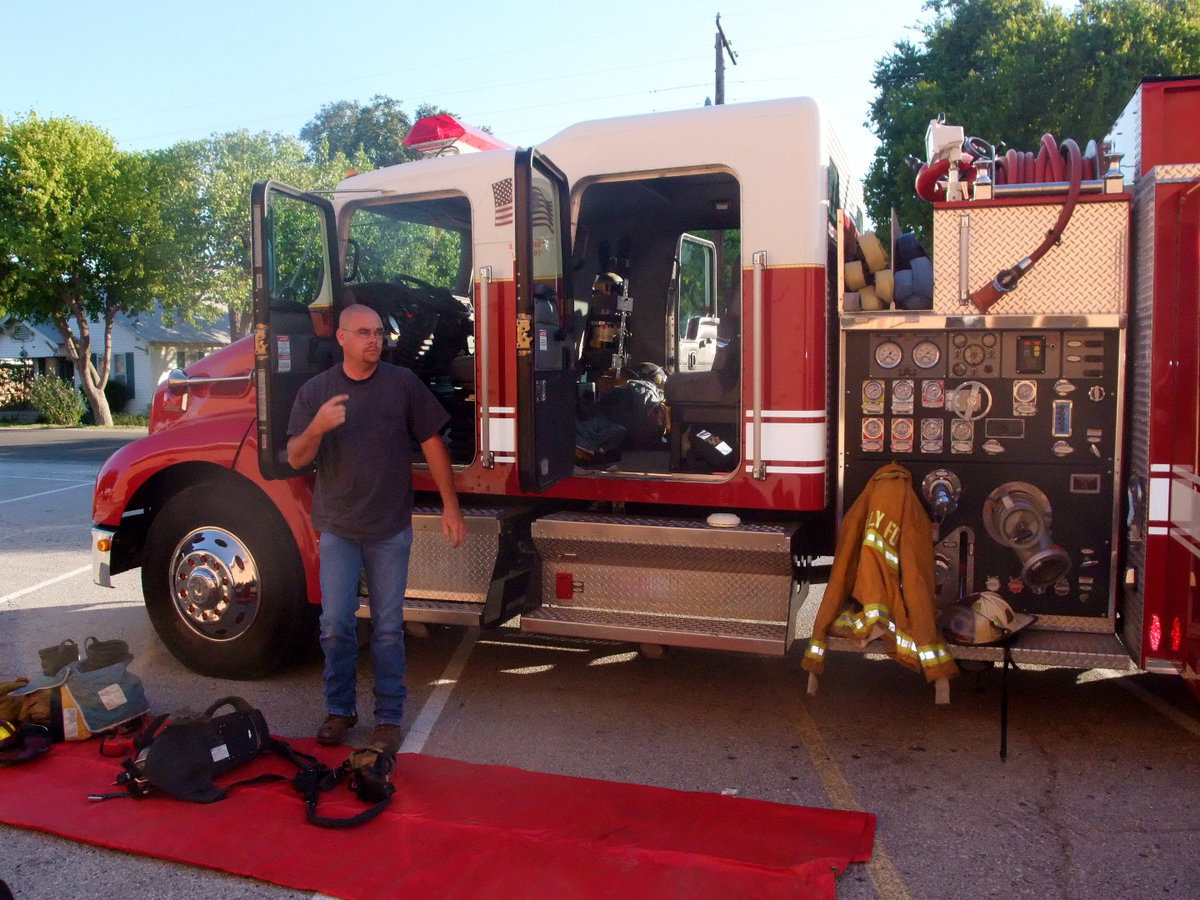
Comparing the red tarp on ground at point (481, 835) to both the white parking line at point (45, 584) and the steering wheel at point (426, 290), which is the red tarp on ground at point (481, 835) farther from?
the white parking line at point (45, 584)

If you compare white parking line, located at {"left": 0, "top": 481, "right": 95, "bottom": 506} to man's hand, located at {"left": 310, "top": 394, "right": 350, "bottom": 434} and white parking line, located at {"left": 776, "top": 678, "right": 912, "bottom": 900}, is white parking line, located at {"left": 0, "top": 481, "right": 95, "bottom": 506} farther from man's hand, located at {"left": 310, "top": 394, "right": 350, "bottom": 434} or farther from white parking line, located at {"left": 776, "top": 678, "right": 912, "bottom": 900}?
white parking line, located at {"left": 776, "top": 678, "right": 912, "bottom": 900}

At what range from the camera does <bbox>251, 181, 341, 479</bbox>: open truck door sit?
4699mm

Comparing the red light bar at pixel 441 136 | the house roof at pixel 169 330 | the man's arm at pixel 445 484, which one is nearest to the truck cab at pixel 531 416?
the red light bar at pixel 441 136

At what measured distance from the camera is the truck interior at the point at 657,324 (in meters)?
5.16

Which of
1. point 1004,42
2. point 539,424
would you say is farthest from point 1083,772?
point 1004,42

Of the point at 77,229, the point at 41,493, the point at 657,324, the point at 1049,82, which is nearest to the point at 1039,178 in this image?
the point at 657,324

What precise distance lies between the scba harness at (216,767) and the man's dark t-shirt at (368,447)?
2.98ft

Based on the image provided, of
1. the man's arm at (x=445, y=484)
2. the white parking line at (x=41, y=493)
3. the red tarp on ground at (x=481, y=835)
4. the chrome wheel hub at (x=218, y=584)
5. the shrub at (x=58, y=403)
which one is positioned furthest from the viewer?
the shrub at (x=58, y=403)

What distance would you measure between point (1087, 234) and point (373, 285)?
11.4 ft

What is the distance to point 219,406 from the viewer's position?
5562mm

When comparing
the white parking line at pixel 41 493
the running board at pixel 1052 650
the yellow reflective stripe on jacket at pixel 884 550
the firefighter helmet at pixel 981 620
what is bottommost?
the white parking line at pixel 41 493

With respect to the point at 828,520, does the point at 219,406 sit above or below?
above

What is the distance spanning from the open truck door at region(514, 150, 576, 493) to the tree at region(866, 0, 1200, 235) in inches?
565

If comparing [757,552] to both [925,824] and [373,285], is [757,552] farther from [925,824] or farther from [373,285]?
[373,285]
